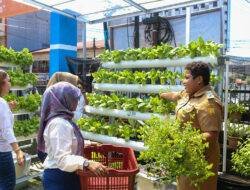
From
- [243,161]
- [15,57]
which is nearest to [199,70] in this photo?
[243,161]

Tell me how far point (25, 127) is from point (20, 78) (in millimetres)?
742

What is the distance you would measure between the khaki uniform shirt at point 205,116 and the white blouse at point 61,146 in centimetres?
102

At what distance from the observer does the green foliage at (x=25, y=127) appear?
209 inches

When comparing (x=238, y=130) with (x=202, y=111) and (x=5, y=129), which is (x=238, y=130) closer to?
(x=202, y=111)

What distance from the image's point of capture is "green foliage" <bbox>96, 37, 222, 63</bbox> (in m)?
3.81

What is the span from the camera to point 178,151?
2.60 meters

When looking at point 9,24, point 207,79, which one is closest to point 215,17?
A: point 207,79

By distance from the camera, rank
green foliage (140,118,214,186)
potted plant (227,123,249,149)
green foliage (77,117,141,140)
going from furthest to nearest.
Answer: green foliage (77,117,141,140) → potted plant (227,123,249,149) → green foliage (140,118,214,186)

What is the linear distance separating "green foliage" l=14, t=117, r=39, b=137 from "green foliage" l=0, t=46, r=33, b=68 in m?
0.89

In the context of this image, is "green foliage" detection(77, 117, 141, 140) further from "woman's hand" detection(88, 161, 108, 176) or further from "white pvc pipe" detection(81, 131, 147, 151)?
"woman's hand" detection(88, 161, 108, 176)

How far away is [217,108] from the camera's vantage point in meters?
2.96

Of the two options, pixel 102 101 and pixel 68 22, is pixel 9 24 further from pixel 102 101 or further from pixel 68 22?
pixel 102 101

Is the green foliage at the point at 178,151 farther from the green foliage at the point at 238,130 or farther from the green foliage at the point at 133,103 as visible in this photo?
the green foliage at the point at 238,130

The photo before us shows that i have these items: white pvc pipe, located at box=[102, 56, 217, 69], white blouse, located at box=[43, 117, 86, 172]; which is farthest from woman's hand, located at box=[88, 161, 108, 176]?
white pvc pipe, located at box=[102, 56, 217, 69]
